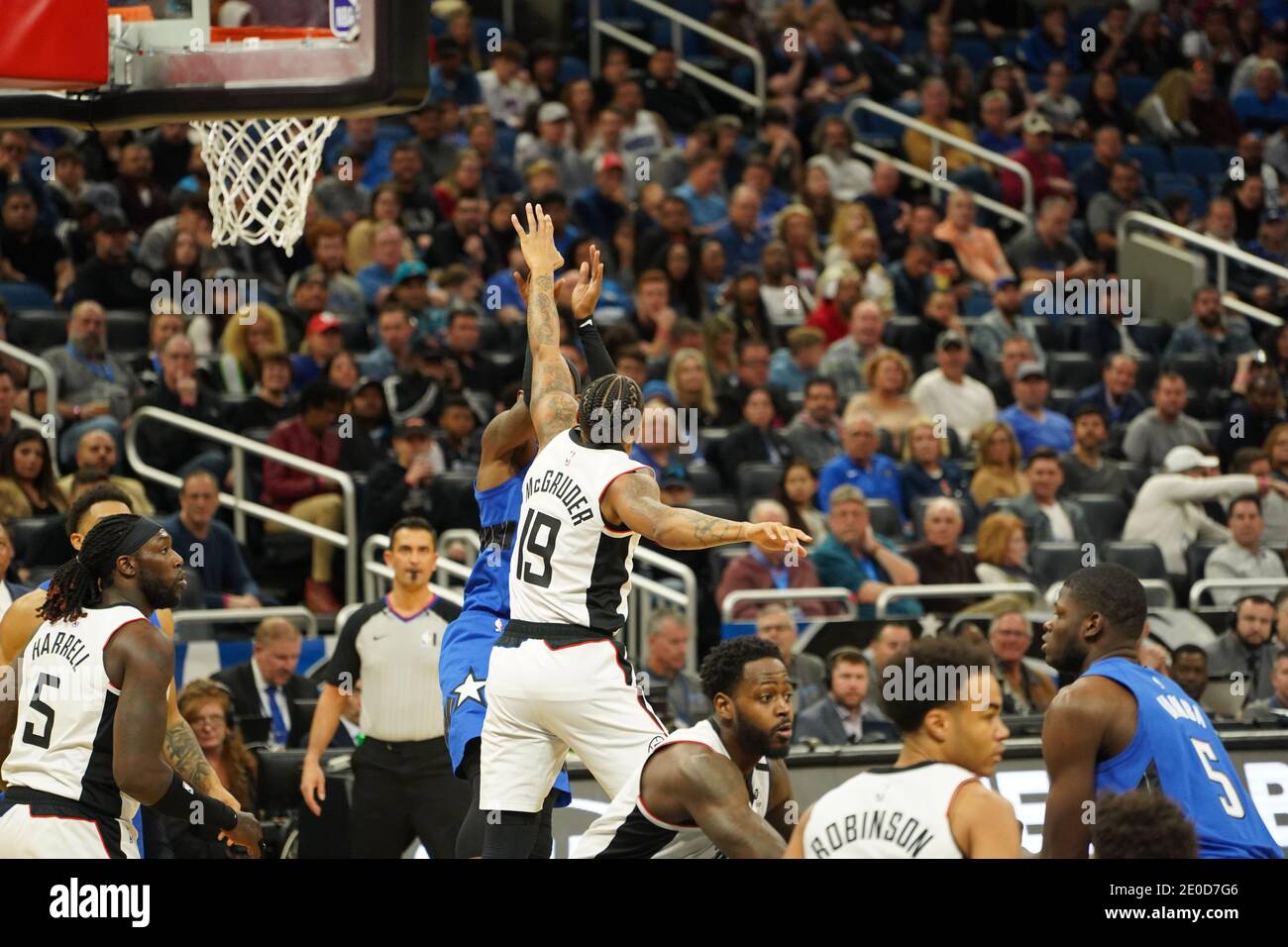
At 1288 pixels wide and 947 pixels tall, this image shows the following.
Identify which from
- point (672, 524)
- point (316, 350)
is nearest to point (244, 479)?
→ point (316, 350)

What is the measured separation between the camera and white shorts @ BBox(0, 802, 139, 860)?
5668mm

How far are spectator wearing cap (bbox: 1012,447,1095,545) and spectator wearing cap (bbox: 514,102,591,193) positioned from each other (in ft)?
14.4

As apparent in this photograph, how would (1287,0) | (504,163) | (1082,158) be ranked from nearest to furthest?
(504,163) < (1082,158) < (1287,0)

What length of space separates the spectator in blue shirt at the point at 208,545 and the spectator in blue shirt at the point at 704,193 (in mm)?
5228

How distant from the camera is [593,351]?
6.89 m

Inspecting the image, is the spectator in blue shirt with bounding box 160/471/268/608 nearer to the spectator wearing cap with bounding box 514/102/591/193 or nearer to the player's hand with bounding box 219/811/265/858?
the player's hand with bounding box 219/811/265/858

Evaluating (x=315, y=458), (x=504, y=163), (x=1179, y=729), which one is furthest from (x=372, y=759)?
(x=504, y=163)

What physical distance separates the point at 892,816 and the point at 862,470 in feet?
22.6

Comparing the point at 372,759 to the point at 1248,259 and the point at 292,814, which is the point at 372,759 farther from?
the point at 1248,259

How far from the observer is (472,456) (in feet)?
36.5

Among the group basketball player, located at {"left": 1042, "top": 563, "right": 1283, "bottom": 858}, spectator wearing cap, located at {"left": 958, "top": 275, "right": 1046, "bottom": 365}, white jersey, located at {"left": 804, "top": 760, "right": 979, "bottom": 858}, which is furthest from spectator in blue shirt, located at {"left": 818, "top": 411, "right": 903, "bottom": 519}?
white jersey, located at {"left": 804, "top": 760, "right": 979, "bottom": 858}

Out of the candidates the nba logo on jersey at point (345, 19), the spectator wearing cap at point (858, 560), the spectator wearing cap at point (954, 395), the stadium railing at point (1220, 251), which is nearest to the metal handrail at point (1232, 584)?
the spectator wearing cap at point (858, 560)

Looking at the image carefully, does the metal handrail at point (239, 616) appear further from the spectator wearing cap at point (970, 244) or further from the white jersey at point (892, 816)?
the spectator wearing cap at point (970, 244)
